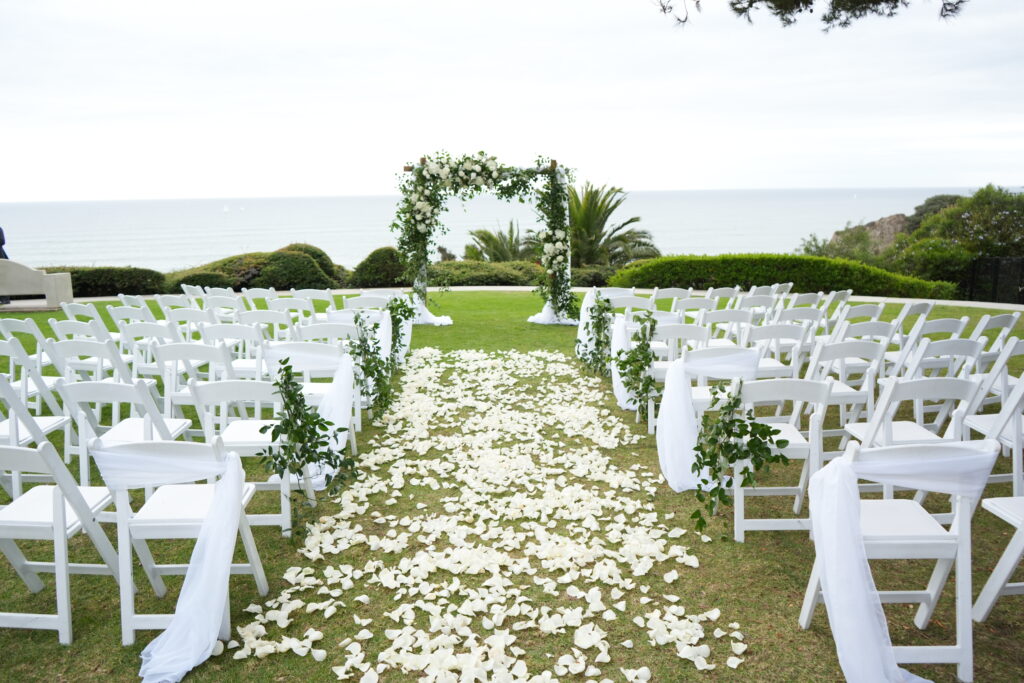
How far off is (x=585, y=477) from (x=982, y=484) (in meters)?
2.43

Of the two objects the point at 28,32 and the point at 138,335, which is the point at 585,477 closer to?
the point at 138,335

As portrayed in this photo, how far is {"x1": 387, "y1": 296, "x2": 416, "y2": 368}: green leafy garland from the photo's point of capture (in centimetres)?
715

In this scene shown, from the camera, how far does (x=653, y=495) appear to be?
426cm

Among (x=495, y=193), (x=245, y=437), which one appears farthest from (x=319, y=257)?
(x=245, y=437)

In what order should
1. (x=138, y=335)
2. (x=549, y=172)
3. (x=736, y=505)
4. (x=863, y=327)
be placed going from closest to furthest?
(x=736, y=505)
(x=863, y=327)
(x=138, y=335)
(x=549, y=172)

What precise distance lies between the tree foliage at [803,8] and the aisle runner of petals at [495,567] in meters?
3.84

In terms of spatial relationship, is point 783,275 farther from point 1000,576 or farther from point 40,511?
point 40,511

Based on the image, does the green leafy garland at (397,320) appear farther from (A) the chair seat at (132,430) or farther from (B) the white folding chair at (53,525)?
(B) the white folding chair at (53,525)

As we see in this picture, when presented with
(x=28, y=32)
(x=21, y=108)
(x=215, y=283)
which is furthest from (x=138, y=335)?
(x=21, y=108)

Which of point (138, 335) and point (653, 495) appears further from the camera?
point (138, 335)

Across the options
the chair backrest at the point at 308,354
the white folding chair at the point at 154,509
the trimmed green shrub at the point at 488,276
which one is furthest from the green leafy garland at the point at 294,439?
the trimmed green shrub at the point at 488,276

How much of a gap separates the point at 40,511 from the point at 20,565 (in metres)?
0.40

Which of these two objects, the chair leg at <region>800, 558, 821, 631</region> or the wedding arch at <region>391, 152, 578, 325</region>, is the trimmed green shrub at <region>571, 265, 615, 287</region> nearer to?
the wedding arch at <region>391, 152, 578, 325</region>

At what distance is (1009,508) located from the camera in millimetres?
2812
